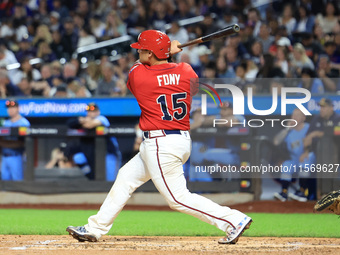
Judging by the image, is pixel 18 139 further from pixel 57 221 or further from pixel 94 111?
pixel 57 221

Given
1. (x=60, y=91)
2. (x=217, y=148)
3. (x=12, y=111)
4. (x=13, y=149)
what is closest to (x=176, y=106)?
(x=217, y=148)

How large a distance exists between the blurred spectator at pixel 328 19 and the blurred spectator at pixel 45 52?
554 cm

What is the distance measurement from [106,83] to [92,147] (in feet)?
5.20

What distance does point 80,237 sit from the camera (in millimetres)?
5984

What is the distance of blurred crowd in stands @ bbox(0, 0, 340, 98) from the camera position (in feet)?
37.5

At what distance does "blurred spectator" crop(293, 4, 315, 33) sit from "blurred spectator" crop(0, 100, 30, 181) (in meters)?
5.50

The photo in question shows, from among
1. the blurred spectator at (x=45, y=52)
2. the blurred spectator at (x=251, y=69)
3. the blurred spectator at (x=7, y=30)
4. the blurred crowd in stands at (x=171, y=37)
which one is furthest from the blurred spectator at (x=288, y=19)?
the blurred spectator at (x=7, y=30)

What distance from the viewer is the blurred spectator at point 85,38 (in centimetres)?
1467

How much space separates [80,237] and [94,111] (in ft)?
15.6

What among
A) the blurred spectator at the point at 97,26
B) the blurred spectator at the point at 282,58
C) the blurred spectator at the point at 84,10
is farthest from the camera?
the blurred spectator at the point at 84,10

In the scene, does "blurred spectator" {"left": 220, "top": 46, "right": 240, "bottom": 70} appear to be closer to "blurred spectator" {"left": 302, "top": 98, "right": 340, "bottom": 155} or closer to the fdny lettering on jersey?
"blurred spectator" {"left": 302, "top": 98, "right": 340, "bottom": 155}

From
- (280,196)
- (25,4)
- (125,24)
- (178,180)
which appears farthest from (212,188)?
(25,4)

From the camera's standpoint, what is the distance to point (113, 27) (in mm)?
14695

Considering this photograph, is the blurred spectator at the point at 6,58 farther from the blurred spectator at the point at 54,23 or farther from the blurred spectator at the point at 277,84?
the blurred spectator at the point at 277,84
